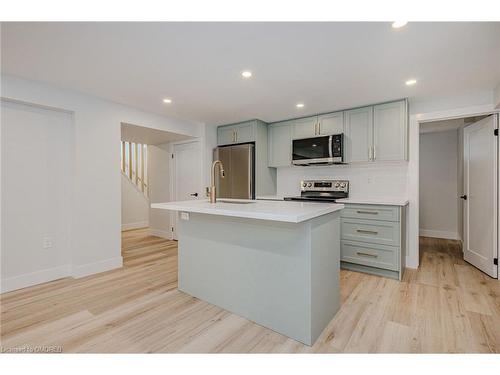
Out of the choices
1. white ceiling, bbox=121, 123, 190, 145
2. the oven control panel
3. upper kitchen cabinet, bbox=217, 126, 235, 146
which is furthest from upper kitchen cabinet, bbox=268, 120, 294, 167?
white ceiling, bbox=121, 123, 190, 145

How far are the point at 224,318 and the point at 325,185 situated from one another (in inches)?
107

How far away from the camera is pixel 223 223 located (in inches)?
85.8

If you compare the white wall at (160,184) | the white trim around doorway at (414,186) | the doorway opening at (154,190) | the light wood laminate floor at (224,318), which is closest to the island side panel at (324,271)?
the light wood laminate floor at (224,318)

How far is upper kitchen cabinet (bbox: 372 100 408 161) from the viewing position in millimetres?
3164

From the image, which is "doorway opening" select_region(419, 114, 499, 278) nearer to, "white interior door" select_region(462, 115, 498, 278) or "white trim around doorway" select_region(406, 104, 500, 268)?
"white interior door" select_region(462, 115, 498, 278)

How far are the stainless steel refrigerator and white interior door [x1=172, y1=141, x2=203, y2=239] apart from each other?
1.18 ft

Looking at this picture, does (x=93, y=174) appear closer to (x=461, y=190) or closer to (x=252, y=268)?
(x=252, y=268)

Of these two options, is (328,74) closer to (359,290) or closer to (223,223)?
(223,223)

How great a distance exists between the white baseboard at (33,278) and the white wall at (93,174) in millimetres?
127

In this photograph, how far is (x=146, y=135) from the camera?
4391 mm

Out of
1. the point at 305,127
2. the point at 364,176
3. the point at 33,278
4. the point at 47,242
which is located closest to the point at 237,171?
the point at 305,127

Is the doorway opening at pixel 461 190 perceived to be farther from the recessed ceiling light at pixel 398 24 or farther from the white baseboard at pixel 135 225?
the white baseboard at pixel 135 225
